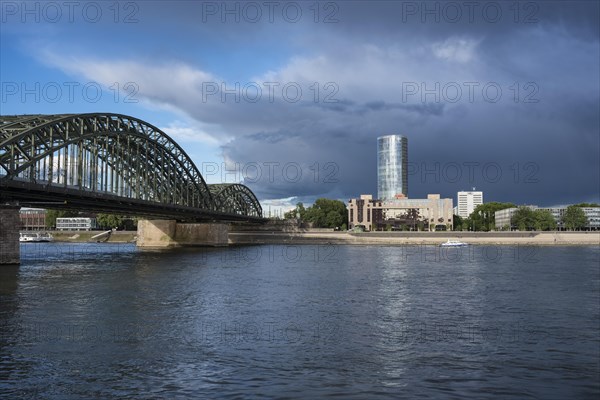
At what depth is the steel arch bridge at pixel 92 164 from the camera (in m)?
69.4

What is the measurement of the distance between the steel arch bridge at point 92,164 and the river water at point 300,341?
26913 mm

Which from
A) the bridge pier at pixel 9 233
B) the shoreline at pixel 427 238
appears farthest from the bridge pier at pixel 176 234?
the bridge pier at pixel 9 233

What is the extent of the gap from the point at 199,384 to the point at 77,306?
21.0 metres

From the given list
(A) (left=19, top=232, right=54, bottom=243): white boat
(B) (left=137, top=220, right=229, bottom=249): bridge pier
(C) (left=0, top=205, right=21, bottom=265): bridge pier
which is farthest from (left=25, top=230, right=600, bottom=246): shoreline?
(C) (left=0, top=205, right=21, bottom=265): bridge pier

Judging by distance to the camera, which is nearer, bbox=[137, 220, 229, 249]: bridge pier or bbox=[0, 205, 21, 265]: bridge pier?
bbox=[0, 205, 21, 265]: bridge pier

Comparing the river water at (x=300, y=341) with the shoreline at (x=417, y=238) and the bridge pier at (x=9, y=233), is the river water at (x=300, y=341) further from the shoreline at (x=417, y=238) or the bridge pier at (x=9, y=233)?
the shoreline at (x=417, y=238)

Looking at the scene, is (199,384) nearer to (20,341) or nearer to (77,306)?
(20,341)

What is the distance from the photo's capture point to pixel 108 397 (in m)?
17.5

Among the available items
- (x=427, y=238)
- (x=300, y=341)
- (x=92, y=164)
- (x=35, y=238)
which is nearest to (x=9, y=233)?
(x=92, y=164)

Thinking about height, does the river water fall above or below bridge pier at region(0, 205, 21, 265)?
below

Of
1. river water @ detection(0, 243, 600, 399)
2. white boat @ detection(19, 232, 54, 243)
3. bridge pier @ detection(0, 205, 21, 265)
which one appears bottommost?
river water @ detection(0, 243, 600, 399)

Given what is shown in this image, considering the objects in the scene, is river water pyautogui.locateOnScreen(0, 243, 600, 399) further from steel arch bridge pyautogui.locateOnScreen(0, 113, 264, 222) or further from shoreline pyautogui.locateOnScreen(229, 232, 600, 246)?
shoreline pyautogui.locateOnScreen(229, 232, 600, 246)

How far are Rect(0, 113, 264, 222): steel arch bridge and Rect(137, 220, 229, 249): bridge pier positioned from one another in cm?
482

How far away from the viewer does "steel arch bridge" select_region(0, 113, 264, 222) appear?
69.4 meters
